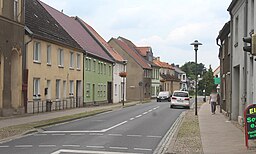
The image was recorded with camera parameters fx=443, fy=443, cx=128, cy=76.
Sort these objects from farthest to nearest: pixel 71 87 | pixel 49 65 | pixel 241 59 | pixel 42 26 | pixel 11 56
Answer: pixel 71 87 < pixel 42 26 < pixel 49 65 < pixel 11 56 < pixel 241 59

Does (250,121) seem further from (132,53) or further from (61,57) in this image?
(132,53)

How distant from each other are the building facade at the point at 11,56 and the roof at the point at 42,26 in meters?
1.90

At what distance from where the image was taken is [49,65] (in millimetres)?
34094

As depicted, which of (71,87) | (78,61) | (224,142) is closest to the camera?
(224,142)

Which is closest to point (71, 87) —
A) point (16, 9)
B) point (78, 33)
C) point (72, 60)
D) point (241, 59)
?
point (72, 60)

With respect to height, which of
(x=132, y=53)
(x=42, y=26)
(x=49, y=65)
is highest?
(x=132, y=53)

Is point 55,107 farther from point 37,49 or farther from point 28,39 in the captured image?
point 28,39

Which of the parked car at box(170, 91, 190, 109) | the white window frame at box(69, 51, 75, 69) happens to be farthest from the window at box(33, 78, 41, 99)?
the parked car at box(170, 91, 190, 109)

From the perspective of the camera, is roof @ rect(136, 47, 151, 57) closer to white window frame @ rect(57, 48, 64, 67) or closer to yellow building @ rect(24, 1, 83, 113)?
yellow building @ rect(24, 1, 83, 113)

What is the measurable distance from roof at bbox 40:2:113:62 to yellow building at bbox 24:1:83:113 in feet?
10.2

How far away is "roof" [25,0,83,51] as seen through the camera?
31.8 metres

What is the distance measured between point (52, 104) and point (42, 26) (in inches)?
241

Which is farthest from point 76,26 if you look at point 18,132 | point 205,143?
point 205,143

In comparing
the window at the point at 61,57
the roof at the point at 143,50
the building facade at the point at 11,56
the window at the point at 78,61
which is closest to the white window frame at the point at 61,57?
the window at the point at 61,57
